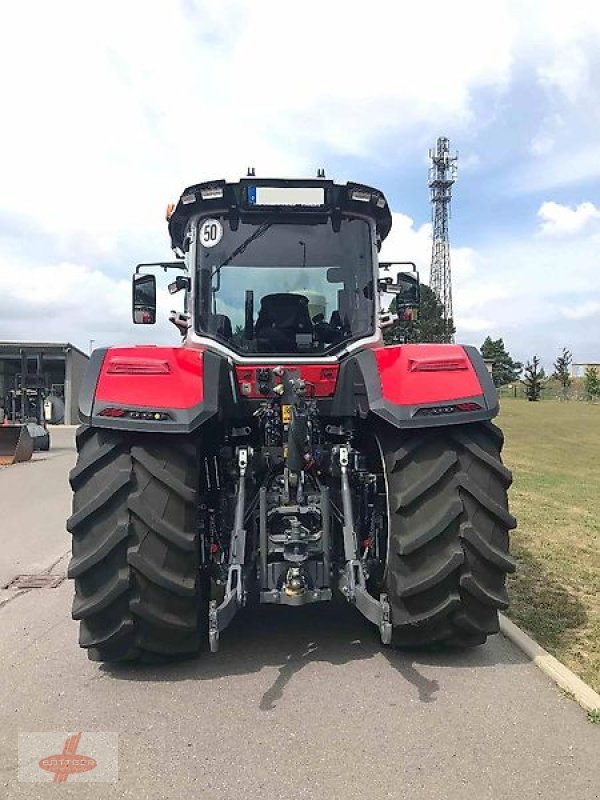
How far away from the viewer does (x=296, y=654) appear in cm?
456

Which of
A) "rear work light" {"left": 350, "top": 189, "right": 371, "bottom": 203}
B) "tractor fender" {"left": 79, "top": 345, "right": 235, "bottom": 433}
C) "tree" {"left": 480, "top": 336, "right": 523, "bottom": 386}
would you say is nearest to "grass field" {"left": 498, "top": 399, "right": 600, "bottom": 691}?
"tractor fender" {"left": 79, "top": 345, "right": 235, "bottom": 433}

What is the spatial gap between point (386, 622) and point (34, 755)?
1819mm

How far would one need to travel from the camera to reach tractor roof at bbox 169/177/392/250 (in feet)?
16.3

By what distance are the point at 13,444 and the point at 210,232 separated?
15479 mm

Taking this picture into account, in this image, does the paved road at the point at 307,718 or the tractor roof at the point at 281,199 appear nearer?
the paved road at the point at 307,718

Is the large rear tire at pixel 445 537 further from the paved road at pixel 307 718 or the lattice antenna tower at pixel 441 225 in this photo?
the lattice antenna tower at pixel 441 225

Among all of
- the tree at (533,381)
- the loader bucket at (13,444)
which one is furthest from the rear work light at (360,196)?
the tree at (533,381)

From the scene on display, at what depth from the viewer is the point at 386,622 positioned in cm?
400

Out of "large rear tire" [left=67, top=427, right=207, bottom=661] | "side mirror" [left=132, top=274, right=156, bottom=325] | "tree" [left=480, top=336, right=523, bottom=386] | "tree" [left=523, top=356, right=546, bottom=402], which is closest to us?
"large rear tire" [left=67, top=427, right=207, bottom=661]

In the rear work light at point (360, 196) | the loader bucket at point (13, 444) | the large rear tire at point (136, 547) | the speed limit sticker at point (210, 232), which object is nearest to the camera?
the large rear tire at point (136, 547)

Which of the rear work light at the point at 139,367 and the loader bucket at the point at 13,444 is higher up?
the rear work light at the point at 139,367

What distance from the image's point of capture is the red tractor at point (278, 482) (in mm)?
4125

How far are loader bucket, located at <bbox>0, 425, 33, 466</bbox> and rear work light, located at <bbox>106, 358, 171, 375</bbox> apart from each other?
15.4m

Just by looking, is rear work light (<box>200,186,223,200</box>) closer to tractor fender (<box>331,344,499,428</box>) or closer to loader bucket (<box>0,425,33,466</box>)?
tractor fender (<box>331,344,499,428</box>)
